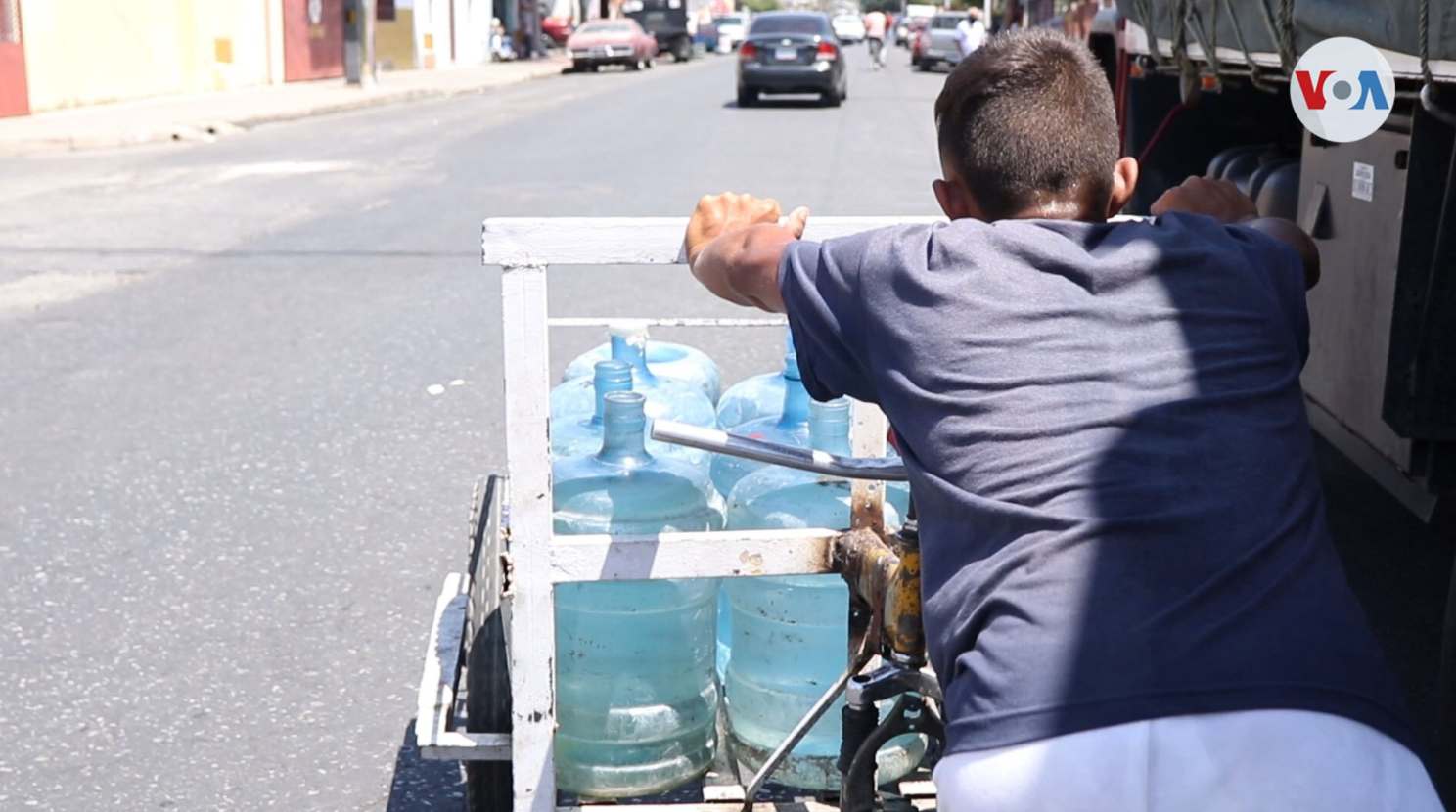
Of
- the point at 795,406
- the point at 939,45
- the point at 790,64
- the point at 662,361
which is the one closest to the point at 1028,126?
the point at 795,406

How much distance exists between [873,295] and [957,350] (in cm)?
13

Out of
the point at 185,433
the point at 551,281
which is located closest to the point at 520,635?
the point at 185,433

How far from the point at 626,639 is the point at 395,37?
127 ft

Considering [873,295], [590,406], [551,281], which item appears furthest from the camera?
[551,281]

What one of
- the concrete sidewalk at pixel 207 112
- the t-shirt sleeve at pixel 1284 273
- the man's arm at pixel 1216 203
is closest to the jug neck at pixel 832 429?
the man's arm at pixel 1216 203

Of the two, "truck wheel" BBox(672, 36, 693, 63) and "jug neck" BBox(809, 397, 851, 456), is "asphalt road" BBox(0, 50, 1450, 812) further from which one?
"truck wheel" BBox(672, 36, 693, 63)

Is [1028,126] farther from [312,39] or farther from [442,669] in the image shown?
[312,39]

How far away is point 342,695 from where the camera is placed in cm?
384

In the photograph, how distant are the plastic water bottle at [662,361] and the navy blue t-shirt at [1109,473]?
1.53m

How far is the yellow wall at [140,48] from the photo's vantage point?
2217 cm

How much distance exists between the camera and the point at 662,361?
3777 mm

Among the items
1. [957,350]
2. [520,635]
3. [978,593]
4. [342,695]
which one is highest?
[957,350]

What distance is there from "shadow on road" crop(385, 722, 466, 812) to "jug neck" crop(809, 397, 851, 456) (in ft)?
3.88

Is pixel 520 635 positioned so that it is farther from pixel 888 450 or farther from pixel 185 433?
pixel 185 433
